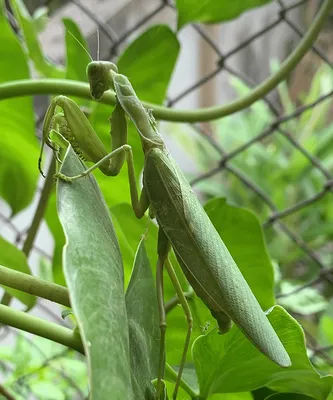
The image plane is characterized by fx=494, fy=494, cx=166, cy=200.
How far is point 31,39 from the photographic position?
54cm

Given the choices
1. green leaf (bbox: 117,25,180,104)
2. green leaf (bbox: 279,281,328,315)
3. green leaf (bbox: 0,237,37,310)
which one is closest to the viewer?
green leaf (bbox: 0,237,37,310)

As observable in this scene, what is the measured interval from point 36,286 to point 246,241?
21cm

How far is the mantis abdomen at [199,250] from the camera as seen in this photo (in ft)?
1.02

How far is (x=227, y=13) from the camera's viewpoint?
0.56 metres

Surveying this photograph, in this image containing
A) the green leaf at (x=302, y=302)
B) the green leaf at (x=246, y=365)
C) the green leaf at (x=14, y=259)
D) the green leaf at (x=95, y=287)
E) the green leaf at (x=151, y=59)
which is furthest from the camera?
the green leaf at (x=302, y=302)

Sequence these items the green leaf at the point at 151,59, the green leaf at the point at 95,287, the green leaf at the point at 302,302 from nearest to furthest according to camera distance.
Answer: the green leaf at the point at 95,287 < the green leaf at the point at 151,59 < the green leaf at the point at 302,302

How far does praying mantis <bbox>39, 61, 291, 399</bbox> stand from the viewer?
0.32 m

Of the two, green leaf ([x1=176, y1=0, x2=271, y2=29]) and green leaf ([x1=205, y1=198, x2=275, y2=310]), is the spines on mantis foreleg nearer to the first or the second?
green leaf ([x1=205, y1=198, x2=275, y2=310])

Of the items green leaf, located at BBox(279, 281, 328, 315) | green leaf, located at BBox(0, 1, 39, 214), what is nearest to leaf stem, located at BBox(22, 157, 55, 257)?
green leaf, located at BBox(0, 1, 39, 214)

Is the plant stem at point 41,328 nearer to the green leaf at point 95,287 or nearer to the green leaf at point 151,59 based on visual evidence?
the green leaf at point 95,287

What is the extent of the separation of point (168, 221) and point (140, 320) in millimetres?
102

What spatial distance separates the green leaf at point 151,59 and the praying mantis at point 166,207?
144mm

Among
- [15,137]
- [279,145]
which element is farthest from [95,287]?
[279,145]

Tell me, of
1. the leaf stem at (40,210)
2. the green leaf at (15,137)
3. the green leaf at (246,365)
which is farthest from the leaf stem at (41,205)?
the green leaf at (246,365)
